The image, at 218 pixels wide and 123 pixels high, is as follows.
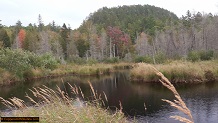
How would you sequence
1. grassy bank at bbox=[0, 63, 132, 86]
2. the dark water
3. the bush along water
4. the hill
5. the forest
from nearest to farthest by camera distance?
the forest → the dark water → grassy bank at bbox=[0, 63, 132, 86] → the bush along water → the hill

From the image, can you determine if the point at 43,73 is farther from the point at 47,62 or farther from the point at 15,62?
the point at 15,62

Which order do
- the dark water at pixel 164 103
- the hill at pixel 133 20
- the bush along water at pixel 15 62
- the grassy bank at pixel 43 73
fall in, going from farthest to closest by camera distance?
the hill at pixel 133 20
the bush along water at pixel 15 62
the grassy bank at pixel 43 73
the dark water at pixel 164 103

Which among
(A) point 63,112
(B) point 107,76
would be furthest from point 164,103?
(B) point 107,76

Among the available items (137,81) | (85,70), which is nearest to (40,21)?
(85,70)

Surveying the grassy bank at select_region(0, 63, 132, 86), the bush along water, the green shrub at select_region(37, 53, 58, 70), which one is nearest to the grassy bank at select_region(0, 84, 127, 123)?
the grassy bank at select_region(0, 63, 132, 86)

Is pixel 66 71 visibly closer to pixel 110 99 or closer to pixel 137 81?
pixel 137 81

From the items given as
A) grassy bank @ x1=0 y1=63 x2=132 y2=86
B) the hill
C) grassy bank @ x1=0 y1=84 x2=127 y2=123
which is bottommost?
grassy bank @ x1=0 y1=63 x2=132 y2=86

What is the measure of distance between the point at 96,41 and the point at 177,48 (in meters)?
22.4

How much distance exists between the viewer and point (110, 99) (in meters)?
15.9

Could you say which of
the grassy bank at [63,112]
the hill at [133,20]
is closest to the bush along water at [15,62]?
the grassy bank at [63,112]

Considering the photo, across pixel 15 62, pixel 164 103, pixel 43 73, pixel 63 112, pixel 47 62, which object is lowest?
pixel 164 103

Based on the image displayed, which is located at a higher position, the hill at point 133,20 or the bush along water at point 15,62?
the hill at point 133,20

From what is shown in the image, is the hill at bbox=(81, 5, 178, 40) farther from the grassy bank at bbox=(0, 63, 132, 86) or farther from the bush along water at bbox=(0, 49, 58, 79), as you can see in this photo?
the bush along water at bbox=(0, 49, 58, 79)

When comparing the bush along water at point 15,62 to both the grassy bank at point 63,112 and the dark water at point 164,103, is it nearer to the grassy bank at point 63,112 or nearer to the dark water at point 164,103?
the dark water at point 164,103
